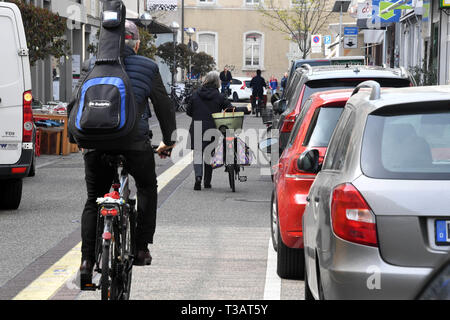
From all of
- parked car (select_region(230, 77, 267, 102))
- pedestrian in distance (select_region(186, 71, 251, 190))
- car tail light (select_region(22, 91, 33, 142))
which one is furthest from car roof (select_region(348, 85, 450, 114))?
parked car (select_region(230, 77, 267, 102))

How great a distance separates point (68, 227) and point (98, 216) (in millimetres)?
4494

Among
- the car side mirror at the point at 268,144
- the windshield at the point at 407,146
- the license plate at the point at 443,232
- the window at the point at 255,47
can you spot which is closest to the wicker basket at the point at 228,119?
the car side mirror at the point at 268,144

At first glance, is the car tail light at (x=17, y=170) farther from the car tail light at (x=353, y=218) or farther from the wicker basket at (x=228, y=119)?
the car tail light at (x=353, y=218)

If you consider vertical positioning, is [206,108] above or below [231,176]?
above

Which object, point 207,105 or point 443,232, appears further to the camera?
point 207,105

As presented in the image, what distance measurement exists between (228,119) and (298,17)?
56.7 m

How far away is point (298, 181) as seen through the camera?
298 inches

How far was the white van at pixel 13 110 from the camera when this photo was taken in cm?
1146

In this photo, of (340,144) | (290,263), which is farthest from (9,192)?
(340,144)

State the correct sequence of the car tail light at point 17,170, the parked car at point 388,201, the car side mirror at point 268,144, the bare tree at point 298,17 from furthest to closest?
1. the bare tree at point 298,17
2. the car side mirror at point 268,144
3. the car tail light at point 17,170
4. the parked car at point 388,201

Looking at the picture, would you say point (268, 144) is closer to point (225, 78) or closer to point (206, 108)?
point (206, 108)

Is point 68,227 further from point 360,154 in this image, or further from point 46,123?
point 46,123

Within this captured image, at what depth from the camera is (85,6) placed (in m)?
41.1

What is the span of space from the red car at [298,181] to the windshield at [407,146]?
8.32 ft
